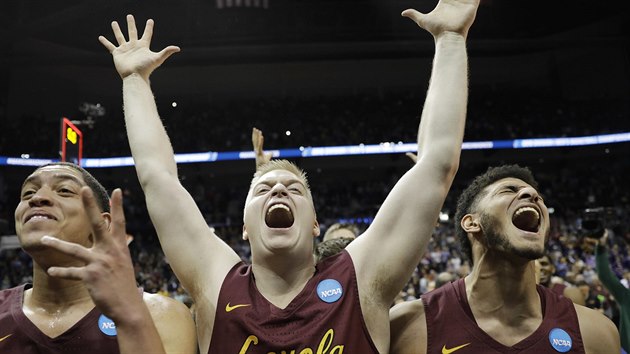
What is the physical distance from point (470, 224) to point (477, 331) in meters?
0.60

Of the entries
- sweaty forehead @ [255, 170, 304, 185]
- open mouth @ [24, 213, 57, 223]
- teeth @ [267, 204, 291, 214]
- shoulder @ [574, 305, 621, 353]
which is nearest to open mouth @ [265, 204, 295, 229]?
teeth @ [267, 204, 291, 214]

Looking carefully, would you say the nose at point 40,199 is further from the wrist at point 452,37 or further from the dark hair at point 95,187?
the wrist at point 452,37

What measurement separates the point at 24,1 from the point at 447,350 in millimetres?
18610

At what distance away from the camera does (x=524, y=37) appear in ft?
74.8

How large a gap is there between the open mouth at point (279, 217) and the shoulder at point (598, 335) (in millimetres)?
1317

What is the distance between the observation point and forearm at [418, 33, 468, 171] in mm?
2609

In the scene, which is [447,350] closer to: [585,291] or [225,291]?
[225,291]

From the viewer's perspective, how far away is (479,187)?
3217mm

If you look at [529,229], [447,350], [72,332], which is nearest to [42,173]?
[72,332]

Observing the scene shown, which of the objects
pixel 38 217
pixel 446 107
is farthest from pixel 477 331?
pixel 38 217

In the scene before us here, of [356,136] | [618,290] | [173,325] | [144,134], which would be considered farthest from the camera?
[356,136]

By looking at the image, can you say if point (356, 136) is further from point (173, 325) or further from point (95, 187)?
point (173, 325)

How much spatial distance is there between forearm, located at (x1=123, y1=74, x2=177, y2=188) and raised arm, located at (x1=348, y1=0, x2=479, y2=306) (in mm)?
881

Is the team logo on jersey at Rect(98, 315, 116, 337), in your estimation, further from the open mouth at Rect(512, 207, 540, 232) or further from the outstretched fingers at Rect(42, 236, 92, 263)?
the open mouth at Rect(512, 207, 540, 232)
